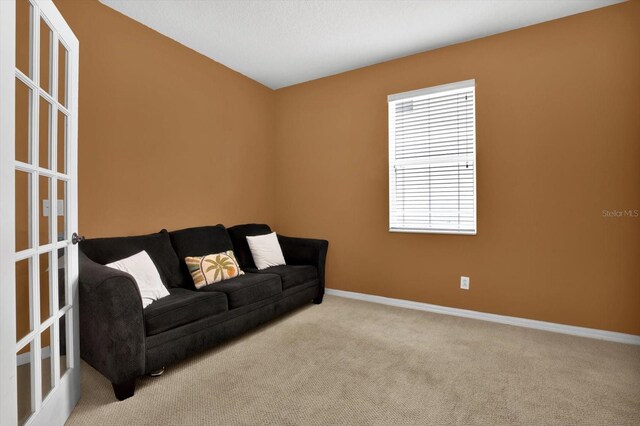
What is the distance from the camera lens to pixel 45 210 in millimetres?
1581

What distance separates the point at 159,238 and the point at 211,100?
1.68 meters

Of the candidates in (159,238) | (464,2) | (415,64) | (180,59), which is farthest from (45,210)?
(415,64)

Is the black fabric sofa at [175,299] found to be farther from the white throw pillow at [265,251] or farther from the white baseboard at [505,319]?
the white baseboard at [505,319]

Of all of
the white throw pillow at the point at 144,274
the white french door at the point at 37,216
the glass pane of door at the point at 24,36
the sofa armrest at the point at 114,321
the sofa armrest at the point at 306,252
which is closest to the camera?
the white french door at the point at 37,216

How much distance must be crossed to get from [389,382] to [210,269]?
67.1 inches

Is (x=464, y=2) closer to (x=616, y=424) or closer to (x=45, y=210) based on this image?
(x=616, y=424)

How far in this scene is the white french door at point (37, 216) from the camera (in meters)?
1.17

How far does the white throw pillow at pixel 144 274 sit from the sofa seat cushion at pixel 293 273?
3.56ft

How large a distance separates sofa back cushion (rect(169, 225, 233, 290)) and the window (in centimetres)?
186

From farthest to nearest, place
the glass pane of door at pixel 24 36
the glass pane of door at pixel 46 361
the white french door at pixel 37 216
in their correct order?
the glass pane of door at pixel 46 361 → the glass pane of door at pixel 24 36 → the white french door at pixel 37 216

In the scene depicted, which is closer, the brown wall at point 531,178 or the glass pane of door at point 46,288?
the glass pane of door at point 46,288

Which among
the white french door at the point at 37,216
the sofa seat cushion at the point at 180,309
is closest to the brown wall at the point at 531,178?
the sofa seat cushion at the point at 180,309

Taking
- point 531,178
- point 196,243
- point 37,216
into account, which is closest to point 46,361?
point 37,216

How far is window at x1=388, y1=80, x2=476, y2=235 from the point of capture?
11.1 feet
